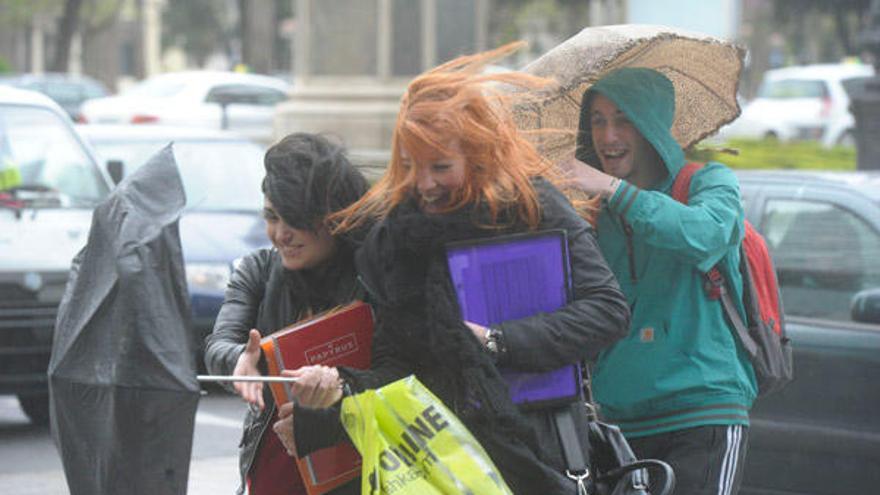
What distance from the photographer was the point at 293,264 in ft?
12.1

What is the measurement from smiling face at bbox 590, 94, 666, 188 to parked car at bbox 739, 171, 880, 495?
2.20 metres

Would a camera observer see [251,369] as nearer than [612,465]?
Yes

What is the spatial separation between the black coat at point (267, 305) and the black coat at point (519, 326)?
0.77 ft

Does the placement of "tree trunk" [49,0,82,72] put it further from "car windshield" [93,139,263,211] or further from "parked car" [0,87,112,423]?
"parked car" [0,87,112,423]

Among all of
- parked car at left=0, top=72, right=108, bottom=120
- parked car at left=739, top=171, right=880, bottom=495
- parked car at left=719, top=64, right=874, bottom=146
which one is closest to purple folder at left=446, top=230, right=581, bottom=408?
parked car at left=739, top=171, right=880, bottom=495

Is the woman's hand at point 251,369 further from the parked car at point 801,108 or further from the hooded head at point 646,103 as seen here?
the parked car at point 801,108

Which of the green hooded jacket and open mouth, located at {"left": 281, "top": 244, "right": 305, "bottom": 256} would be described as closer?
open mouth, located at {"left": 281, "top": 244, "right": 305, "bottom": 256}

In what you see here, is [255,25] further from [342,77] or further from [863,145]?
[863,145]

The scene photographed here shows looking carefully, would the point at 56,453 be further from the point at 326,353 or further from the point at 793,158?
A: the point at 793,158

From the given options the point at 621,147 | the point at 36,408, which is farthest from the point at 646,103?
the point at 36,408

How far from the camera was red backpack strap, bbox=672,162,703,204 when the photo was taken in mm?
4152

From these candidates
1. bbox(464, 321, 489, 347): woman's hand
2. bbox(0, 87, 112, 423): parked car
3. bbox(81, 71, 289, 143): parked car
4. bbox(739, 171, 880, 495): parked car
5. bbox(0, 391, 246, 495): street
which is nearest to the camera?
bbox(464, 321, 489, 347): woman's hand

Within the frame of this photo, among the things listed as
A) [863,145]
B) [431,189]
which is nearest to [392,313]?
[431,189]

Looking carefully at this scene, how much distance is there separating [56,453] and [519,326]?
18.3ft
